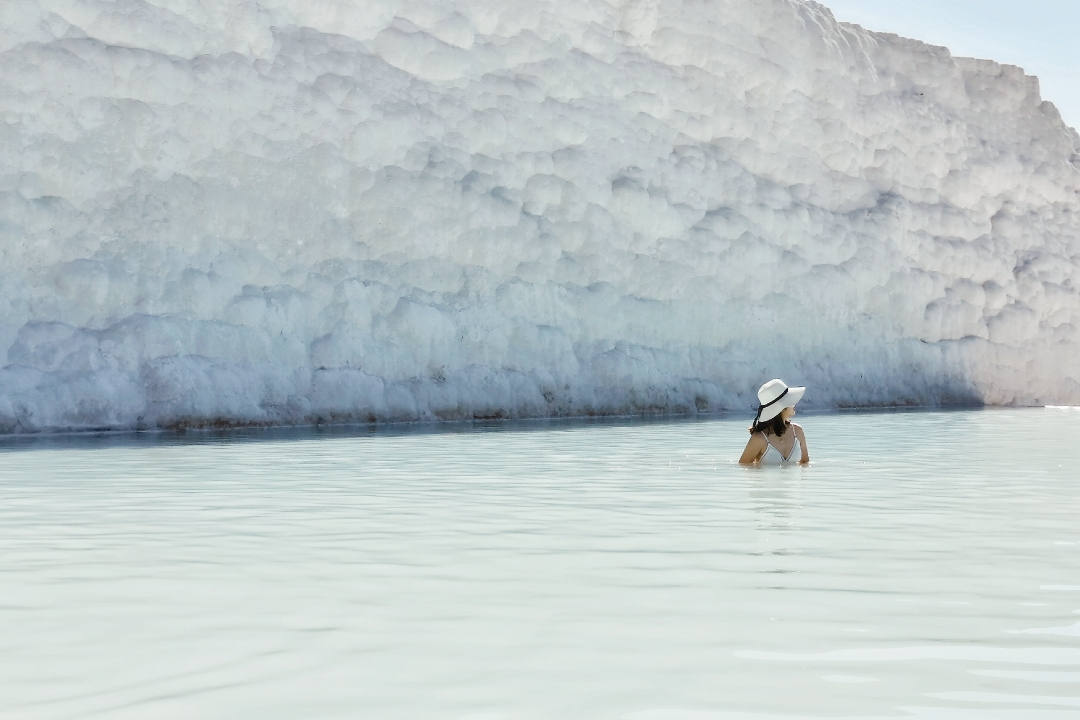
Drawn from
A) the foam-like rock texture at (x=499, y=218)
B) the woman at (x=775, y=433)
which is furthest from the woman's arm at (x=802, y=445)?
the foam-like rock texture at (x=499, y=218)

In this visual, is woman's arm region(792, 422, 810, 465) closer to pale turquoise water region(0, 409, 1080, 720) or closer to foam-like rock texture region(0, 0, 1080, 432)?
pale turquoise water region(0, 409, 1080, 720)

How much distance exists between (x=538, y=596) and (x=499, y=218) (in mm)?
10148

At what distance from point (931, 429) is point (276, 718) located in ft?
32.1

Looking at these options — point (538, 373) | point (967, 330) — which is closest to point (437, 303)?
point (538, 373)

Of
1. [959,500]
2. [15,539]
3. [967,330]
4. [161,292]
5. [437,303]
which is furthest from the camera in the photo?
[967,330]

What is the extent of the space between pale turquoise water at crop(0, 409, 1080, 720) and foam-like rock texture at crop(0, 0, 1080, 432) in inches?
180

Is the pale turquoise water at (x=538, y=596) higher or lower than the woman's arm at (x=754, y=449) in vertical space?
lower

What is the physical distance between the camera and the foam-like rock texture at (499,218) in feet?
34.5

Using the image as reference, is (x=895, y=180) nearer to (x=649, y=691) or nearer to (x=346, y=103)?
(x=346, y=103)

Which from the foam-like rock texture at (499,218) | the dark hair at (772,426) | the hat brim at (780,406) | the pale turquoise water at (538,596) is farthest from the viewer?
the foam-like rock texture at (499,218)

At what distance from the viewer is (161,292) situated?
35.0 ft

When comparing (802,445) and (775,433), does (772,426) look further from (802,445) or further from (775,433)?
(802,445)

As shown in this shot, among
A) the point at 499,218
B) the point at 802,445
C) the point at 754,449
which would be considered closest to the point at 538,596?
the point at 754,449

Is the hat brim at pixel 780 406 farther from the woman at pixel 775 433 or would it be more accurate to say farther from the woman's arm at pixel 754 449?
the woman's arm at pixel 754 449
